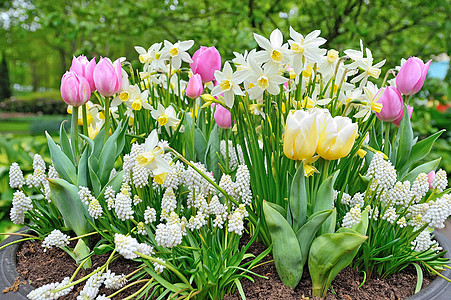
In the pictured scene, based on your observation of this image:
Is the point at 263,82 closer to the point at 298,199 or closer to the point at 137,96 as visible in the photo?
the point at 298,199

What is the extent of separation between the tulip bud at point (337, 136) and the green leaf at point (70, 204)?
0.61 metres

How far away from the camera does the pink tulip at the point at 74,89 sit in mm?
906

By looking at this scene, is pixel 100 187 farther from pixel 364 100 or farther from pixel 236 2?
pixel 236 2

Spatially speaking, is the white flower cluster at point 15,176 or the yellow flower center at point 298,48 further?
the white flower cluster at point 15,176

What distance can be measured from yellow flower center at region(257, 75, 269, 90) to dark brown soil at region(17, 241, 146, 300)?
53 cm

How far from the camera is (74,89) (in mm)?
911

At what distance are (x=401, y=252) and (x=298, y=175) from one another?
36 cm

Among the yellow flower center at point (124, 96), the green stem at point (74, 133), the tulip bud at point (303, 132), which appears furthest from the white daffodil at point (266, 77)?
the green stem at point (74, 133)

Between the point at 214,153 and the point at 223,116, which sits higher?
the point at 223,116

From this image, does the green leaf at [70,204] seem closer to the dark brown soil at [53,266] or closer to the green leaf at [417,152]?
the dark brown soil at [53,266]

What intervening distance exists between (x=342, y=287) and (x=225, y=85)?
1.80 ft

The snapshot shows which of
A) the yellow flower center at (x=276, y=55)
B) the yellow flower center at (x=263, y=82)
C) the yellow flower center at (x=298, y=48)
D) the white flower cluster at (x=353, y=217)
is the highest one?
the yellow flower center at (x=298, y=48)

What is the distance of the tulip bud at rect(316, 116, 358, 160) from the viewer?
2.34 ft

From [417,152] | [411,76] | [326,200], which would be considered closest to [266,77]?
[326,200]
